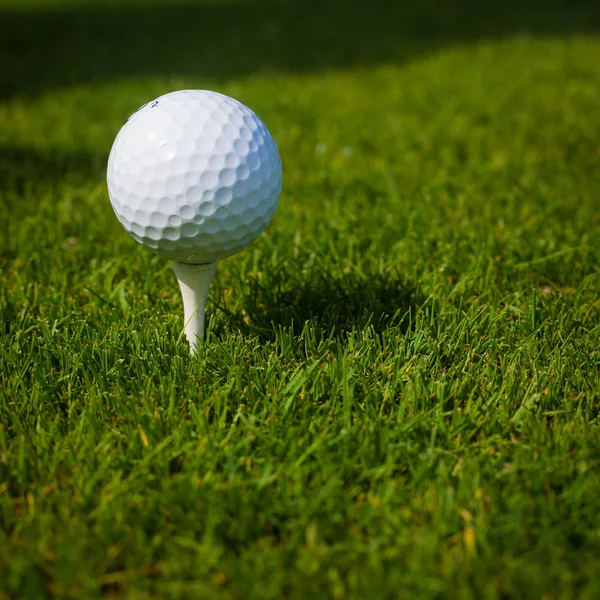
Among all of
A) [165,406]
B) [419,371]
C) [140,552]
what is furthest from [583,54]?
[140,552]

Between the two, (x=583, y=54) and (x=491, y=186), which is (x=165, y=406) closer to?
(x=491, y=186)

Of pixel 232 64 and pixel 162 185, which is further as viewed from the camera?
pixel 232 64

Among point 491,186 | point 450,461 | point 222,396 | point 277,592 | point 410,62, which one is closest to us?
point 277,592

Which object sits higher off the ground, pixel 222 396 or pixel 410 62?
pixel 410 62

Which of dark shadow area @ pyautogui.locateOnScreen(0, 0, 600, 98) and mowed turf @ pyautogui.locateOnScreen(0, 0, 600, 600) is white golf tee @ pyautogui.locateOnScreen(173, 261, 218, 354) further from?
dark shadow area @ pyautogui.locateOnScreen(0, 0, 600, 98)

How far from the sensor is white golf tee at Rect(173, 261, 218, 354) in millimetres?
2395

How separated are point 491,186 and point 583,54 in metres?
4.43

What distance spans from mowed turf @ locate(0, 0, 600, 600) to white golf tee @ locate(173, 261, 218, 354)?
0.32 ft

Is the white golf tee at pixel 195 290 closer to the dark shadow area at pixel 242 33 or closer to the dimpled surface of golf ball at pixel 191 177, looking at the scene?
the dimpled surface of golf ball at pixel 191 177

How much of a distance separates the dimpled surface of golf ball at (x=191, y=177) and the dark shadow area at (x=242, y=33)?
482 cm

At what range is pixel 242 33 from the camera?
8992mm

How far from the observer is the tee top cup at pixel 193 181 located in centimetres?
223

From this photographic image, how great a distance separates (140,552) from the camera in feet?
5.49

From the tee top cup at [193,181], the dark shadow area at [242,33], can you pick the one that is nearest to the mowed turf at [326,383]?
the tee top cup at [193,181]
